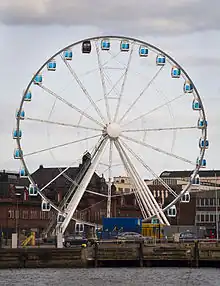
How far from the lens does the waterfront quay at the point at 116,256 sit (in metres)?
79.1

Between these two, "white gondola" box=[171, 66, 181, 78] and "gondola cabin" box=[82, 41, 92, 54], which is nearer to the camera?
"gondola cabin" box=[82, 41, 92, 54]

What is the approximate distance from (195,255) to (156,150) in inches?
632

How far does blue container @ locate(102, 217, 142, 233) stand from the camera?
106m

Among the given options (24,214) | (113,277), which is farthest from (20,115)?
(24,214)

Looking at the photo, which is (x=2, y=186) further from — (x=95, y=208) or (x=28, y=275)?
(x=28, y=275)

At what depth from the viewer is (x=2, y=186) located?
153625 mm

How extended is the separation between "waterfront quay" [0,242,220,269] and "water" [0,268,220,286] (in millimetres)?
944

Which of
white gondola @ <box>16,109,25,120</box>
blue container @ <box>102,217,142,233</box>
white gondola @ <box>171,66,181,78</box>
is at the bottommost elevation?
blue container @ <box>102,217,142,233</box>

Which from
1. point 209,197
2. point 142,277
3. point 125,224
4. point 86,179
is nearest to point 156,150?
point 86,179

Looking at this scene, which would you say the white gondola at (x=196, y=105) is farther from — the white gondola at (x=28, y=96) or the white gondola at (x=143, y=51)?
the white gondola at (x=28, y=96)

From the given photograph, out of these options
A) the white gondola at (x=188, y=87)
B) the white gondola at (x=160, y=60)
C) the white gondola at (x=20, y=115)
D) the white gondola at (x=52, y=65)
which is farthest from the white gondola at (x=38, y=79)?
the white gondola at (x=188, y=87)

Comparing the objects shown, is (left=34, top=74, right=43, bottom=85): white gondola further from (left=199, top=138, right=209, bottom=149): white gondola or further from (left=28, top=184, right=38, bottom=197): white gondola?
(left=199, top=138, right=209, bottom=149): white gondola

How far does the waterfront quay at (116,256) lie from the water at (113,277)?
3.10ft

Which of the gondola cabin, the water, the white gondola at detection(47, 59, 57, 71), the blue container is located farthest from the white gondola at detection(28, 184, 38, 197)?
the water
